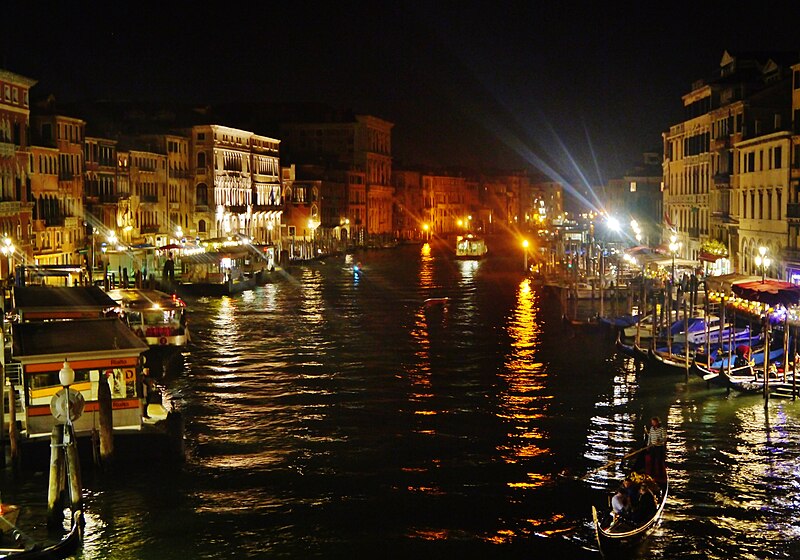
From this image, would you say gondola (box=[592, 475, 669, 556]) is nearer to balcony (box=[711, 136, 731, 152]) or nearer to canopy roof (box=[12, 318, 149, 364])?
canopy roof (box=[12, 318, 149, 364])

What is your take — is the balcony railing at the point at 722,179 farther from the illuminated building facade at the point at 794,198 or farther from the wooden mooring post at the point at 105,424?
the wooden mooring post at the point at 105,424

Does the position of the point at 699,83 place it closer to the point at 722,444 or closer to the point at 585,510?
the point at 722,444

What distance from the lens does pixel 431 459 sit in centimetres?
1964

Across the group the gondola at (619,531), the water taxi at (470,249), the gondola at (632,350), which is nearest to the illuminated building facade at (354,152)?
the water taxi at (470,249)

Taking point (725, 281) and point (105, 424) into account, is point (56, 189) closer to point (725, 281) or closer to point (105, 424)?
point (725, 281)

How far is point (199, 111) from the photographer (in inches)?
2992

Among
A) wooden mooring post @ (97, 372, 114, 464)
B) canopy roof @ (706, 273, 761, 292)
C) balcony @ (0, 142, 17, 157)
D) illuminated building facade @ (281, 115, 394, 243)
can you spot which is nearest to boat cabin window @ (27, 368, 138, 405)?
wooden mooring post @ (97, 372, 114, 464)

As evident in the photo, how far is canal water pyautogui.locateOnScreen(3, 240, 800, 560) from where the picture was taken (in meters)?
15.7

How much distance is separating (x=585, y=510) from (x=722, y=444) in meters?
4.59

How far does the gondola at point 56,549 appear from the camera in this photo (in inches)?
545

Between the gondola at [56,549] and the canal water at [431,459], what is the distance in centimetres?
35

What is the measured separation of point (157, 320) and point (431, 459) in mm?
14624

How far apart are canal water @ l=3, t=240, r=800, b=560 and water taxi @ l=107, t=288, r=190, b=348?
68cm

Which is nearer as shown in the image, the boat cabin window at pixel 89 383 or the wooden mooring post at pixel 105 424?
the wooden mooring post at pixel 105 424
